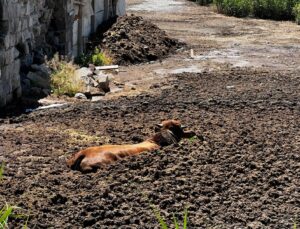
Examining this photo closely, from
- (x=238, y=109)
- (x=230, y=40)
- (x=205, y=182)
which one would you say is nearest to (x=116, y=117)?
(x=238, y=109)

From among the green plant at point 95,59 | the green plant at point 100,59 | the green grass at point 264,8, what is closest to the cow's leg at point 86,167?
the green plant at point 95,59

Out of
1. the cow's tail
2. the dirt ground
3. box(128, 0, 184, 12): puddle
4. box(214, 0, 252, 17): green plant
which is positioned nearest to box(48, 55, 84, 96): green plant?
the dirt ground

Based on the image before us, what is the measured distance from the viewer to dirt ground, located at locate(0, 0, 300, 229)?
5988mm

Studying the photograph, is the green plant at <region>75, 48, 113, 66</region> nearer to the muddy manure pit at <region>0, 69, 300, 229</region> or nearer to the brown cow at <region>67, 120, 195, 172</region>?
the muddy manure pit at <region>0, 69, 300, 229</region>

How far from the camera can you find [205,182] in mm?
6715

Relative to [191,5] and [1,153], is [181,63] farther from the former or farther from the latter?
[191,5]

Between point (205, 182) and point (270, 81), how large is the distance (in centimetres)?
696

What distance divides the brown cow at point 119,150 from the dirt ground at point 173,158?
117 millimetres

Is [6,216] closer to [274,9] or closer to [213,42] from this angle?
[213,42]

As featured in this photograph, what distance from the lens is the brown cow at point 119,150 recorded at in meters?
7.11

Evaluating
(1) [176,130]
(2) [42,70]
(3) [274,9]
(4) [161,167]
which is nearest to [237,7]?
(3) [274,9]

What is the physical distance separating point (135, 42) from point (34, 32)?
5.06 m

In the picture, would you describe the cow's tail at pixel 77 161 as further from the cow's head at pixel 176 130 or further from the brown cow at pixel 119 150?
the cow's head at pixel 176 130

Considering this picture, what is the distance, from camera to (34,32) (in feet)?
42.2
